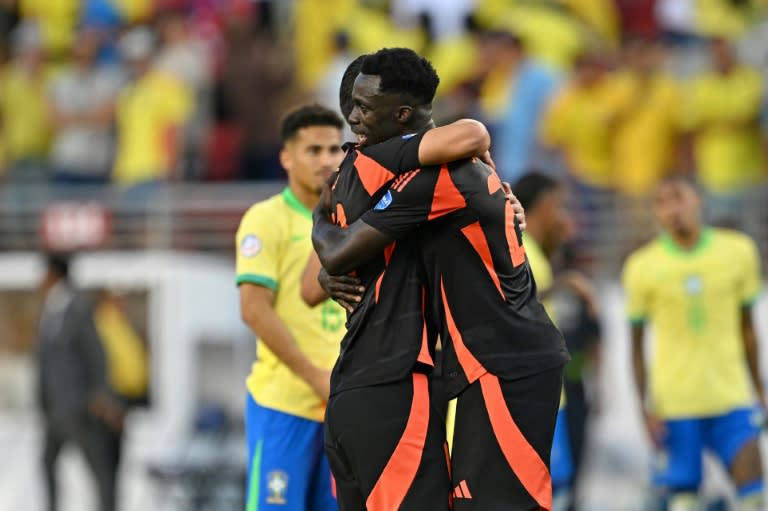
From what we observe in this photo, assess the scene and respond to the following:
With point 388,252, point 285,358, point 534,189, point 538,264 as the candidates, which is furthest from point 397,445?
point 534,189

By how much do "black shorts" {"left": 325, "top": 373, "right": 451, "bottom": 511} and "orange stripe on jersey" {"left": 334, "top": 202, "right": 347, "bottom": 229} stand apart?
22.6 inches

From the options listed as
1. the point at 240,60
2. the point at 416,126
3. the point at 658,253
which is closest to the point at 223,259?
the point at 240,60

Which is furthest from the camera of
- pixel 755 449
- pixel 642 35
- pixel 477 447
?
pixel 642 35

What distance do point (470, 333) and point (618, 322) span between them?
31.7 ft

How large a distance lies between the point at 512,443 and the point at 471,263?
2.04 ft

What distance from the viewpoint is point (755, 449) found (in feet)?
32.1

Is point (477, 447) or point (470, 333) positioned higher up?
point (470, 333)

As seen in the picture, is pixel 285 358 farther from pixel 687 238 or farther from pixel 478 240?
pixel 687 238

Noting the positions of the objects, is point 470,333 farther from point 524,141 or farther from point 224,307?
point 224,307

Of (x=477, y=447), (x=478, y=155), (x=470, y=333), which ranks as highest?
(x=478, y=155)

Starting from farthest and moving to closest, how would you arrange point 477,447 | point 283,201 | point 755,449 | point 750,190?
1. point 750,190
2. point 755,449
3. point 283,201
4. point 477,447

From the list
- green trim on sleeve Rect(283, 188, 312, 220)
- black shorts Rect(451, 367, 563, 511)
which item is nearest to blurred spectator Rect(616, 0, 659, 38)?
green trim on sleeve Rect(283, 188, 312, 220)

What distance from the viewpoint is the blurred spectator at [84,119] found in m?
16.8

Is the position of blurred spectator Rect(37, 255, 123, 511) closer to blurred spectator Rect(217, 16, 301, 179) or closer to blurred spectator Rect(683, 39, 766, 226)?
blurred spectator Rect(217, 16, 301, 179)
